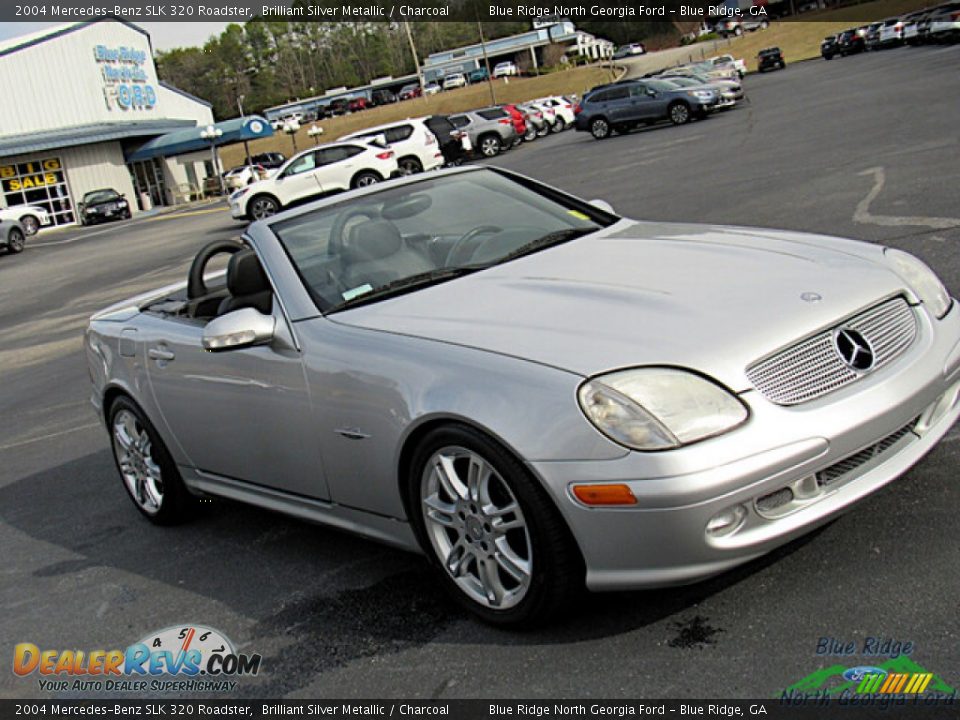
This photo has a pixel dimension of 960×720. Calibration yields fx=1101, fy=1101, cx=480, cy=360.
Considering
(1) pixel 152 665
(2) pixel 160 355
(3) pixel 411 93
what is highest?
(3) pixel 411 93

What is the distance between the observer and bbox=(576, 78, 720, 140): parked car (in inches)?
1297

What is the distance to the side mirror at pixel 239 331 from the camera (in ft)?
13.8

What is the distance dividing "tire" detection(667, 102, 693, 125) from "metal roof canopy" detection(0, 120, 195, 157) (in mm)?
31980

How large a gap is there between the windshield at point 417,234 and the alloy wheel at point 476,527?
3.11 feet

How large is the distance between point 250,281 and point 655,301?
187 centimetres

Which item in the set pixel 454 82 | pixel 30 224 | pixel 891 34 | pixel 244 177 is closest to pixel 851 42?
pixel 891 34

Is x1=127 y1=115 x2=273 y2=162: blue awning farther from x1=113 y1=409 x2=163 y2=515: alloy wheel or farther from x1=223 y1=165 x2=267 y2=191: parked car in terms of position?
x1=113 y1=409 x2=163 y2=515: alloy wheel

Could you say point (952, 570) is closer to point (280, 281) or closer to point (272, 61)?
point (280, 281)

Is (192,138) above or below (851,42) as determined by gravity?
above

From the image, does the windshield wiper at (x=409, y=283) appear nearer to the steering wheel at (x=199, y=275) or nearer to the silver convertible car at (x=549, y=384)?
the silver convertible car at (x=549, y=384)

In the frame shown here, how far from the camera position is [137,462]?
560 centimetres

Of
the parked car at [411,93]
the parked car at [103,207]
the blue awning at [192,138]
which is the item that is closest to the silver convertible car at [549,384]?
the parked car at [103,207]

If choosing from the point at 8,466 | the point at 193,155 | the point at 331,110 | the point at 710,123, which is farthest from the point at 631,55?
the point at 8,466

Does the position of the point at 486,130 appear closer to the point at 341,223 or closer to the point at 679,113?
the point at 679,113
